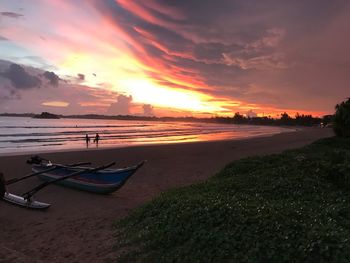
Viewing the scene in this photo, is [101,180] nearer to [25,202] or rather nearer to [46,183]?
[46,183]

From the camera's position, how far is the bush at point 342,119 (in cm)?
2583

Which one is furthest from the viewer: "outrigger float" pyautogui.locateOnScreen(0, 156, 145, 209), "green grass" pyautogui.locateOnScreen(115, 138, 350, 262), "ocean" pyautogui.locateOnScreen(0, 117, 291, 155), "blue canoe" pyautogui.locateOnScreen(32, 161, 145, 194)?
"ocean" pyautogui.locateOnScreen(0, 117, 291, 155)

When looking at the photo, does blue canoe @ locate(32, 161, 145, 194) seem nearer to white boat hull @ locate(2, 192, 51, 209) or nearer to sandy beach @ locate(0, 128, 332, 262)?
sandy beach @ locate(0, 128, 332, 262)

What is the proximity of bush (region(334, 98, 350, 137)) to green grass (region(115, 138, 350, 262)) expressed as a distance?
18122 millimetres

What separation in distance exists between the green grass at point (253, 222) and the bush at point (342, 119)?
18.1 m

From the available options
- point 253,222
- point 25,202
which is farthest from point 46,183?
point 253,222

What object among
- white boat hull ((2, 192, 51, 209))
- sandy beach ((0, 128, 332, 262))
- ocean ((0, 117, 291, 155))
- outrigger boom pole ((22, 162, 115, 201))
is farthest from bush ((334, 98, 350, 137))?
white boat hull ((2, 192, 51, 209))

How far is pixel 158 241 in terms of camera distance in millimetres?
6527

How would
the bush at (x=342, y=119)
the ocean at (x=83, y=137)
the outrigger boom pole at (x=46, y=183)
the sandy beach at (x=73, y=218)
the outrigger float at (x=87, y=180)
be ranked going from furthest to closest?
the ocean at (x=83, y=137) → the bush at (x=342, y=119) → the outrigger float at (x=87, y=180) → the outrigger boom pole at (x=46, y=183) → the sandy beach at (x=73, y=218)

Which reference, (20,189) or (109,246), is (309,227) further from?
(20,189)

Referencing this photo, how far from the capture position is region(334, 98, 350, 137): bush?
25.8 meters

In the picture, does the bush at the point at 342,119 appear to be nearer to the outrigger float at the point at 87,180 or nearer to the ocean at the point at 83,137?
the ocean at the point at 83,137

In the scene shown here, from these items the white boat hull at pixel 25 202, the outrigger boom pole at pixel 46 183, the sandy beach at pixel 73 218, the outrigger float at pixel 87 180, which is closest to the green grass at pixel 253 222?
the sandy beach at pixel 73 218

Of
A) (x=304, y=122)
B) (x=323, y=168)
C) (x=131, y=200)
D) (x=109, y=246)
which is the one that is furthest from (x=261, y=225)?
(x=304, y=122)
